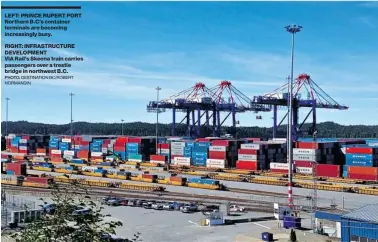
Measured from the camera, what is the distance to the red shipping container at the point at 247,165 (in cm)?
5716

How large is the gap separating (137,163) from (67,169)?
11703 millimetres

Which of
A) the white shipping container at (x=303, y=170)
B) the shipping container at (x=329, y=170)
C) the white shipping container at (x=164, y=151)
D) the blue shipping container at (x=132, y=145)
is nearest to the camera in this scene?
the shipping container at (x=329, y=170)

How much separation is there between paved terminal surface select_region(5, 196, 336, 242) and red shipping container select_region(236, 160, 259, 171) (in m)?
27.9

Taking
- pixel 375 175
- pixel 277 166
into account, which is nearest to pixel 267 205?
pixel 375 175

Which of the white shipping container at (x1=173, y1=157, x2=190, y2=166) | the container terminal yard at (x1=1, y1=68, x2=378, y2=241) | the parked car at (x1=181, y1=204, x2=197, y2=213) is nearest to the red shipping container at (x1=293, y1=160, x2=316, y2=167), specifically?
the container terminal yard at (x1=1, y1=68, x2=378, y2=241)

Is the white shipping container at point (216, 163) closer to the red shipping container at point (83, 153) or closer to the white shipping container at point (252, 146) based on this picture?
the white shipping container at point (252, 146)

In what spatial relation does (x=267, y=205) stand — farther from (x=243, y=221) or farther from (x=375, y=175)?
(x=375, y=175)

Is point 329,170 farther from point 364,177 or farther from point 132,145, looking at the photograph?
point 132,145

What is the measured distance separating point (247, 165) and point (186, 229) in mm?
33586

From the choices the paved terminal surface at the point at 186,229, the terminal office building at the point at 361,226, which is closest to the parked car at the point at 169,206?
the paved terminal surface at the point at 186,229

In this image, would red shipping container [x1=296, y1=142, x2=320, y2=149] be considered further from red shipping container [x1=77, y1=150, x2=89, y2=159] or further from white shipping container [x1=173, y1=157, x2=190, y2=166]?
red shipping container [x1=77, y1=150, x2=89, y2=159]

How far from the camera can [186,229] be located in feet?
83.1

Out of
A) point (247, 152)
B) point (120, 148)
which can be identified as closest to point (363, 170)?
point (247, 152)

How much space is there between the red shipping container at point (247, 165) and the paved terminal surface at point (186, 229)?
1100 inches
